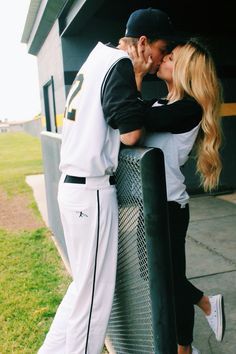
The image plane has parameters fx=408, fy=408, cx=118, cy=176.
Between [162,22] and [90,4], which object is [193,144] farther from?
[90,4]

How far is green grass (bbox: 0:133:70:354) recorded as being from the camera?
323 centimetres

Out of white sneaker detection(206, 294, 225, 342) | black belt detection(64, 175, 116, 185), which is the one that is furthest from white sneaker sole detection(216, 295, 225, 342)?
black belt detection(64, 175, 116, 185)

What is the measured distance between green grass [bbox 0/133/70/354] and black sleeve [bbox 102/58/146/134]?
2.07 metres

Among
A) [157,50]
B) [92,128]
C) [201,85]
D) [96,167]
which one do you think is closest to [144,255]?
[96,167]

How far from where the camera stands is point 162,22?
194 cm

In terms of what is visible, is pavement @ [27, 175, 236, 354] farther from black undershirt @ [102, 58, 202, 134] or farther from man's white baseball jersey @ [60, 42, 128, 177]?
black undershirt @ [102, 58, 202, 134]

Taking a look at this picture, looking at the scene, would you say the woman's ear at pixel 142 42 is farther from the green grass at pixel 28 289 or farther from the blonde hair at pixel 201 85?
the green grass at pixel 28 289

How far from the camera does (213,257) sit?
174 inches

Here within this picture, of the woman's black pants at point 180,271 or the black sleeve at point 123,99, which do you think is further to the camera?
the woman's black pants at point 180,271

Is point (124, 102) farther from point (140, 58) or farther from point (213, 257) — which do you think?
point (213, 257)

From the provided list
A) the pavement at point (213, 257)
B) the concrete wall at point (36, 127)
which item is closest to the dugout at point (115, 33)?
the pavement at point (213, 257)

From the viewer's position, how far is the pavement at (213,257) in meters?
2.87

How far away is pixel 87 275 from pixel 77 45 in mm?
5786

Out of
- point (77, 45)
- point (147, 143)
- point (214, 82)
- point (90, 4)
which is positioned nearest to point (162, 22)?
point (214, 82)
